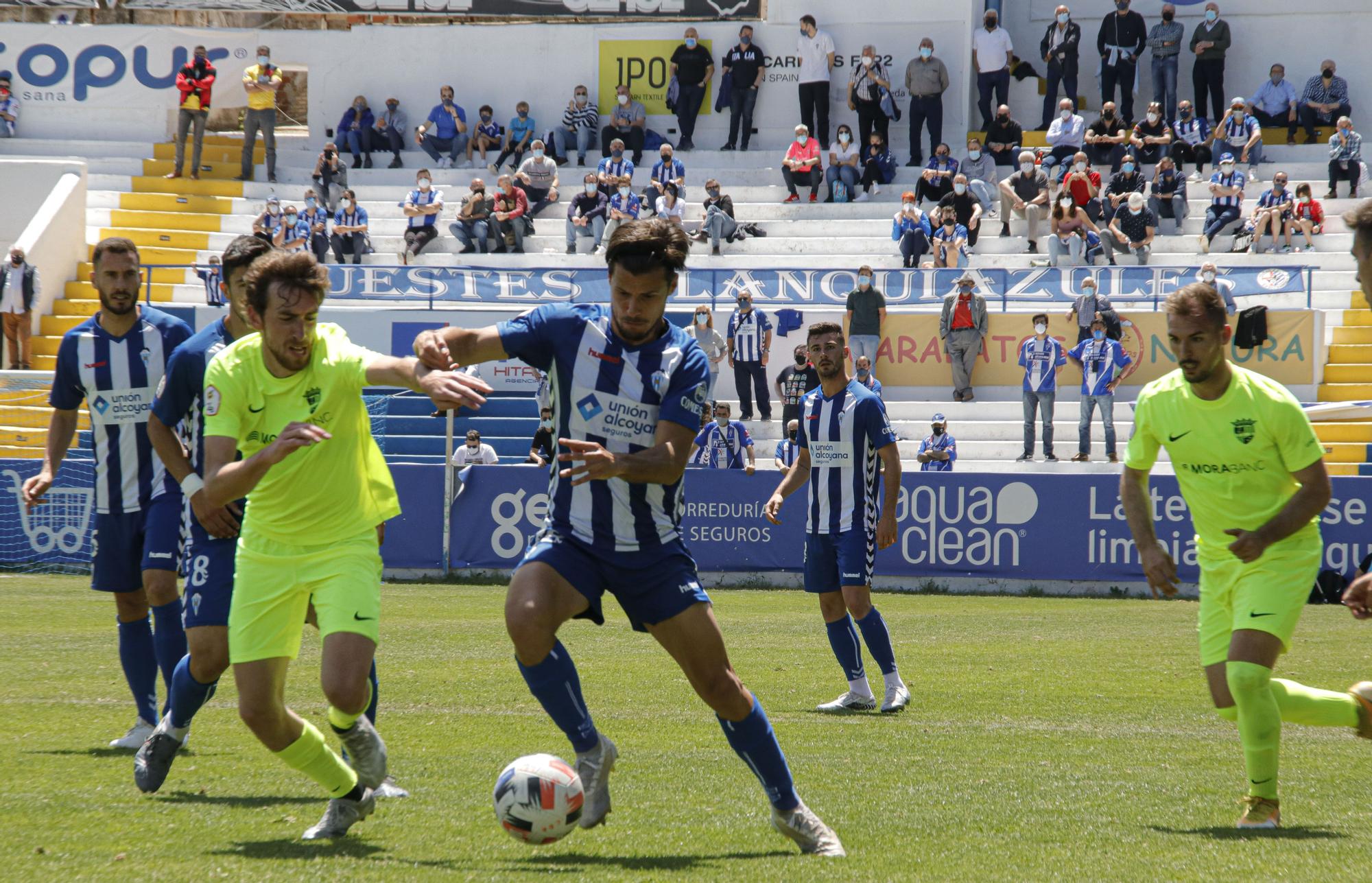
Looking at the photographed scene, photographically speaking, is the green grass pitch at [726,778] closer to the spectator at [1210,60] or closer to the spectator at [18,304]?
the spectator at [18,304]

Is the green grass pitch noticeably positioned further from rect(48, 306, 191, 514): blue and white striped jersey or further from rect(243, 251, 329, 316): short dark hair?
rect(243, 251, 329, 316): short dark hair

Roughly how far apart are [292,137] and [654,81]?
864 centimetres

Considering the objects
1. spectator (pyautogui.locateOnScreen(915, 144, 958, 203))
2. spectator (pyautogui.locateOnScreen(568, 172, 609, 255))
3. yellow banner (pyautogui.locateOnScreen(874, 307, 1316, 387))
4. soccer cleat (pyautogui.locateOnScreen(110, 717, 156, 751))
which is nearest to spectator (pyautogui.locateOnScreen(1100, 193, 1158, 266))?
yellow banner (pyautogui.locateOnScreen(874, 307, 1316, 387))

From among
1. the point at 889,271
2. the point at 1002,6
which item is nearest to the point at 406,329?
the point at 889,271

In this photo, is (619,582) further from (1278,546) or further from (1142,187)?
(1142,187)

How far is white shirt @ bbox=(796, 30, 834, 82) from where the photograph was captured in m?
28.9

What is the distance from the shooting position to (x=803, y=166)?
92.0ft

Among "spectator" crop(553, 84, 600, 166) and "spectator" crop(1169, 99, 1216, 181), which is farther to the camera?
"spectator" crop(553, 84, 600, 166)

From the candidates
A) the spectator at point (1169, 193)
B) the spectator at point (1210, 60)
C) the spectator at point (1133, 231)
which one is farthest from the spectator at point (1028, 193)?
the spectator at point (1210, 60)

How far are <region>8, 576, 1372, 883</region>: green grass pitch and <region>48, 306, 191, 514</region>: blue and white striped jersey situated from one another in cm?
132

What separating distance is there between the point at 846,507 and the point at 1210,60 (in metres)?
21.7

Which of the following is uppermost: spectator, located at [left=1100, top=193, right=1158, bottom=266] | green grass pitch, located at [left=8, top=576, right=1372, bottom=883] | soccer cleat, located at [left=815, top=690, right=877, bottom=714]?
spectator, located at [left=1100, top=193, right=1158, bottom=266]

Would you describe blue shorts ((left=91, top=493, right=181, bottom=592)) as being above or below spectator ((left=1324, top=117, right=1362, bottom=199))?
below

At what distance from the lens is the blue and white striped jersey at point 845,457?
30.7 feet
